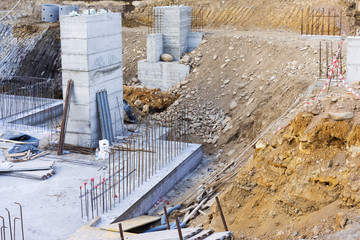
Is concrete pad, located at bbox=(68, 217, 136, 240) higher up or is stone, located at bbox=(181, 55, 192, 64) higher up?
stone, located at bbox=(181, 55, 192, 64)

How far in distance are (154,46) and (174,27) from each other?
121 cm

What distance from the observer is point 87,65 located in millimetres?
13906

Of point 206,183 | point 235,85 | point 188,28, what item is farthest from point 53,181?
point 188,28

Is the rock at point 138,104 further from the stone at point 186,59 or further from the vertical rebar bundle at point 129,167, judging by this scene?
the stone at point 186,59

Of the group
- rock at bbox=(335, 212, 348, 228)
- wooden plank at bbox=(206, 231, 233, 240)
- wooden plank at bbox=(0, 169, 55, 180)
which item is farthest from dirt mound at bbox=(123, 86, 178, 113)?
rock at bbox=(335, 212, 348, 228)

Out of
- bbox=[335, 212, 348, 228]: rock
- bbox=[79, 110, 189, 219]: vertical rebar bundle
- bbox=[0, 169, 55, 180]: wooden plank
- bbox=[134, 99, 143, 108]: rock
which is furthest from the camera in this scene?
bbox=[134, 99, 143, 108]: rock

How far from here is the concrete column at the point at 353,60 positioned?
1317cm

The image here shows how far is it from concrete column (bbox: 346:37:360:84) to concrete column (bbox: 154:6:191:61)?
9629 millimetres

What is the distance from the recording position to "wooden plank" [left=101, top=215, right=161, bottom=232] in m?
9.91

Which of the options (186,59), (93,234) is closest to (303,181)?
(93,234)

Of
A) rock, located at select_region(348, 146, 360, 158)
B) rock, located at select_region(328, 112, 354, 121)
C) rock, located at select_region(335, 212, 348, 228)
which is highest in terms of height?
rock, located at select_region(328, 112, 354, 121)

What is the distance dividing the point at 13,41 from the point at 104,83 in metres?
15.2

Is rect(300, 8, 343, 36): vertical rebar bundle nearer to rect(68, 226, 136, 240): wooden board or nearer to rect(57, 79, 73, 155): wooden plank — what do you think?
rect(57, 79, 73, 155): wooden plank

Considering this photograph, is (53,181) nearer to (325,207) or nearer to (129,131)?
(129,131)
